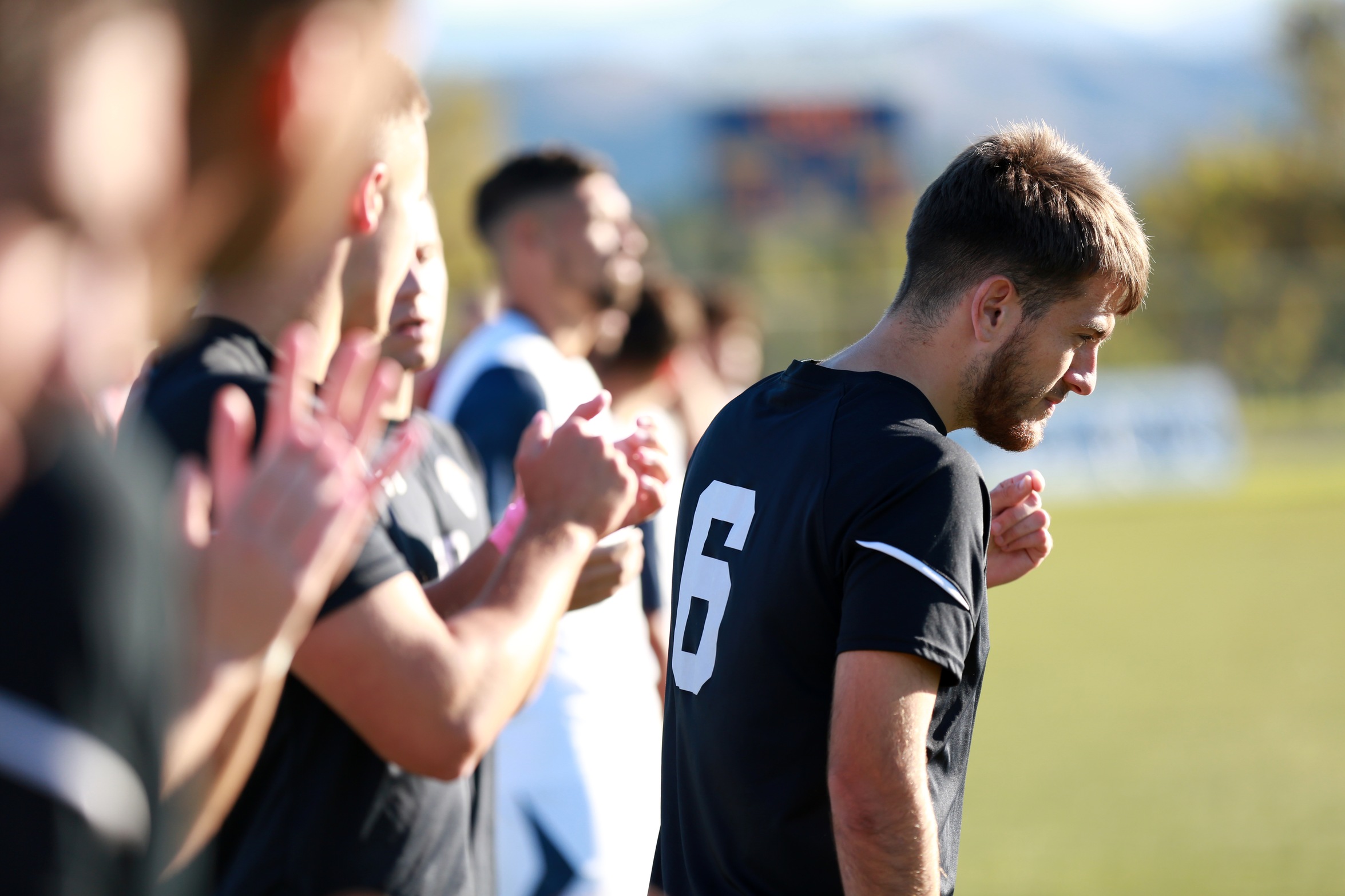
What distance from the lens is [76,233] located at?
93 centimetres

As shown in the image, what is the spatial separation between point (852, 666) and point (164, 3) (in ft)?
4.54

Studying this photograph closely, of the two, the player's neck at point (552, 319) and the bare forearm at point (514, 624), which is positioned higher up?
the player's neck at point (552, 319)

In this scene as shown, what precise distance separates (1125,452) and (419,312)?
20.7 metres

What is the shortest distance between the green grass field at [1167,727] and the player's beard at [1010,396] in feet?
11.7

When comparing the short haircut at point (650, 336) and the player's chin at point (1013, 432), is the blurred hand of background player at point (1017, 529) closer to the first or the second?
the player's chin at point (1013, 432)

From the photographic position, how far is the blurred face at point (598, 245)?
4.68 meters

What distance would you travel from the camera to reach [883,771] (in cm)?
192

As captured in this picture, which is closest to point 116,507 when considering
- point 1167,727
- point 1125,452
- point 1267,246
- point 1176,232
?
point 1167,727

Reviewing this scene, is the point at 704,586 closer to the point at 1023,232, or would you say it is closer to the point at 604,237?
the point at 1023,232

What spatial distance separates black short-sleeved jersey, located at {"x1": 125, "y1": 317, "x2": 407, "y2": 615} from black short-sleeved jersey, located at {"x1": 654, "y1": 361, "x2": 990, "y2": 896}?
2.18ft

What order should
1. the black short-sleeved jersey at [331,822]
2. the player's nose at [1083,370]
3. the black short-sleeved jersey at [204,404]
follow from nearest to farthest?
the black short-sleeved jersey at [204,404], the black short-sleeved jersey at [331,822], the player's nose at [1083,370]

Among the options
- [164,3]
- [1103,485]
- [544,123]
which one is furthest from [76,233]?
[544,123]

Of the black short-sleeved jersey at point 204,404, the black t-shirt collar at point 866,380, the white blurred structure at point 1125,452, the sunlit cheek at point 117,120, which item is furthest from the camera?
the white blurred structure at point 1125,452

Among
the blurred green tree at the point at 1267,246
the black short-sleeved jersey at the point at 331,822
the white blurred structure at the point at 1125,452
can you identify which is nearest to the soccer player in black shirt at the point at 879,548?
the black short-sleeved jersey at the point at 331,822
